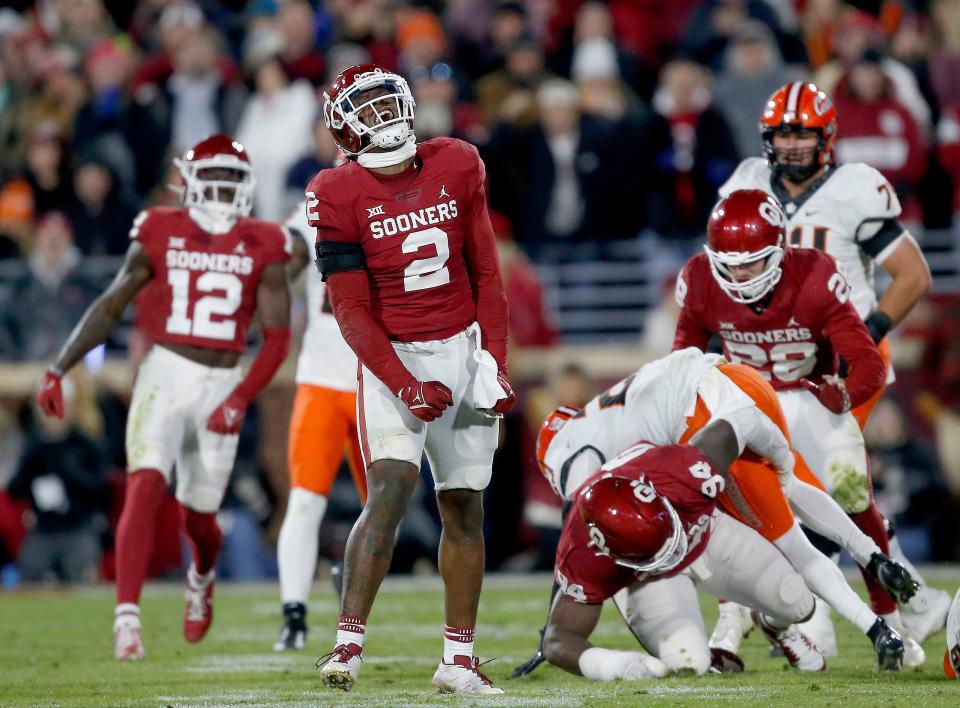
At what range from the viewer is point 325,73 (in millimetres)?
12844

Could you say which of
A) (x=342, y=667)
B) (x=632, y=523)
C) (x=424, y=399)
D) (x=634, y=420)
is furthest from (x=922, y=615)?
(x=342, y=667)

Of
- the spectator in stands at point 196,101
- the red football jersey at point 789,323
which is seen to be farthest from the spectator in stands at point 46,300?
the red football jersey at point 789,323

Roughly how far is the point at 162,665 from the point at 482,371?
6.96ft

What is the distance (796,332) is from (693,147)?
517 centimetres

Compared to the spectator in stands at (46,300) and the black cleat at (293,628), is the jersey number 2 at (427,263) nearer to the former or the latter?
the black cleat at (293,628)

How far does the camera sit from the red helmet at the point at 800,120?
23.4 feet

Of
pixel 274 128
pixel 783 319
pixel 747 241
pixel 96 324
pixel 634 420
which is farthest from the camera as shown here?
pixel 274 128

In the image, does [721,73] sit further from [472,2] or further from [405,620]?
[405,620]

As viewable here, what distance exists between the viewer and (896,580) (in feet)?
19.6

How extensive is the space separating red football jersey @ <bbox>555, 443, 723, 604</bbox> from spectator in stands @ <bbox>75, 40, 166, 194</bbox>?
763 cm

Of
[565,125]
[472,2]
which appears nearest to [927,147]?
[565,125]

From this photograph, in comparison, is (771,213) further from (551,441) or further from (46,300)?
(46,300)

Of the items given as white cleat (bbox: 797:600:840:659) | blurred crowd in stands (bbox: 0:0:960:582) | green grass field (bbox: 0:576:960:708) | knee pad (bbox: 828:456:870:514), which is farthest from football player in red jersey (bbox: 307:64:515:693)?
blurred crowd in stands (bbox: 0:0:960:582)

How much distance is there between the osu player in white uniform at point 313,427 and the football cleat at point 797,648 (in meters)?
2.13
